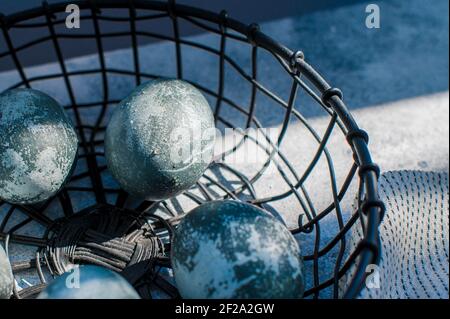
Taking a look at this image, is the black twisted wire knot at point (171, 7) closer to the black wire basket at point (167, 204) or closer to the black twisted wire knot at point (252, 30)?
the black wire basket at point (167, 204)

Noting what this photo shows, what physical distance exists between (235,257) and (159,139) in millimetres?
169

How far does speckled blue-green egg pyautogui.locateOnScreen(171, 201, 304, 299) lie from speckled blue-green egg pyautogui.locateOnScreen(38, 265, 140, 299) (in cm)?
6

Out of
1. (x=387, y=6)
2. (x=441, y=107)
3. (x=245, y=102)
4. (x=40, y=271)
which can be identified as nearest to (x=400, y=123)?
(x=441, y=107)

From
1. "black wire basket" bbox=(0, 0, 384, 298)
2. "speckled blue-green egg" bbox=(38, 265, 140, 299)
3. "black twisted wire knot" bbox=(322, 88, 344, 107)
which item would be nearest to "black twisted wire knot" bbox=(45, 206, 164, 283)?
"black wire basket" bbox=(0, 0, 384, 298)

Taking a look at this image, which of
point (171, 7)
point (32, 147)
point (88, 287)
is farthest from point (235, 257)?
point (171, 7)

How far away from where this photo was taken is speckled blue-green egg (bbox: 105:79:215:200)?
2.19 ft

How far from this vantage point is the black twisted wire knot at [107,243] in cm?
69

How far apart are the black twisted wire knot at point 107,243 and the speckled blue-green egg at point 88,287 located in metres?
0.12

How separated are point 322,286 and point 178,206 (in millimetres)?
236

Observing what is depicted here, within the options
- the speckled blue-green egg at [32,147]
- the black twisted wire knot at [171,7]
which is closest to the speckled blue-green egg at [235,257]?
the speckled blue-green egg at [32,147]

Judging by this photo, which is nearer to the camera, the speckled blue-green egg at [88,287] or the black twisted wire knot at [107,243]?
the speckled blue-green egg at [88,287]

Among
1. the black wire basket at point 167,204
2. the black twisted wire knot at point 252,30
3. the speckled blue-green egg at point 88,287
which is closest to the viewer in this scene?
the speckled blue-green egg at point 88,287
